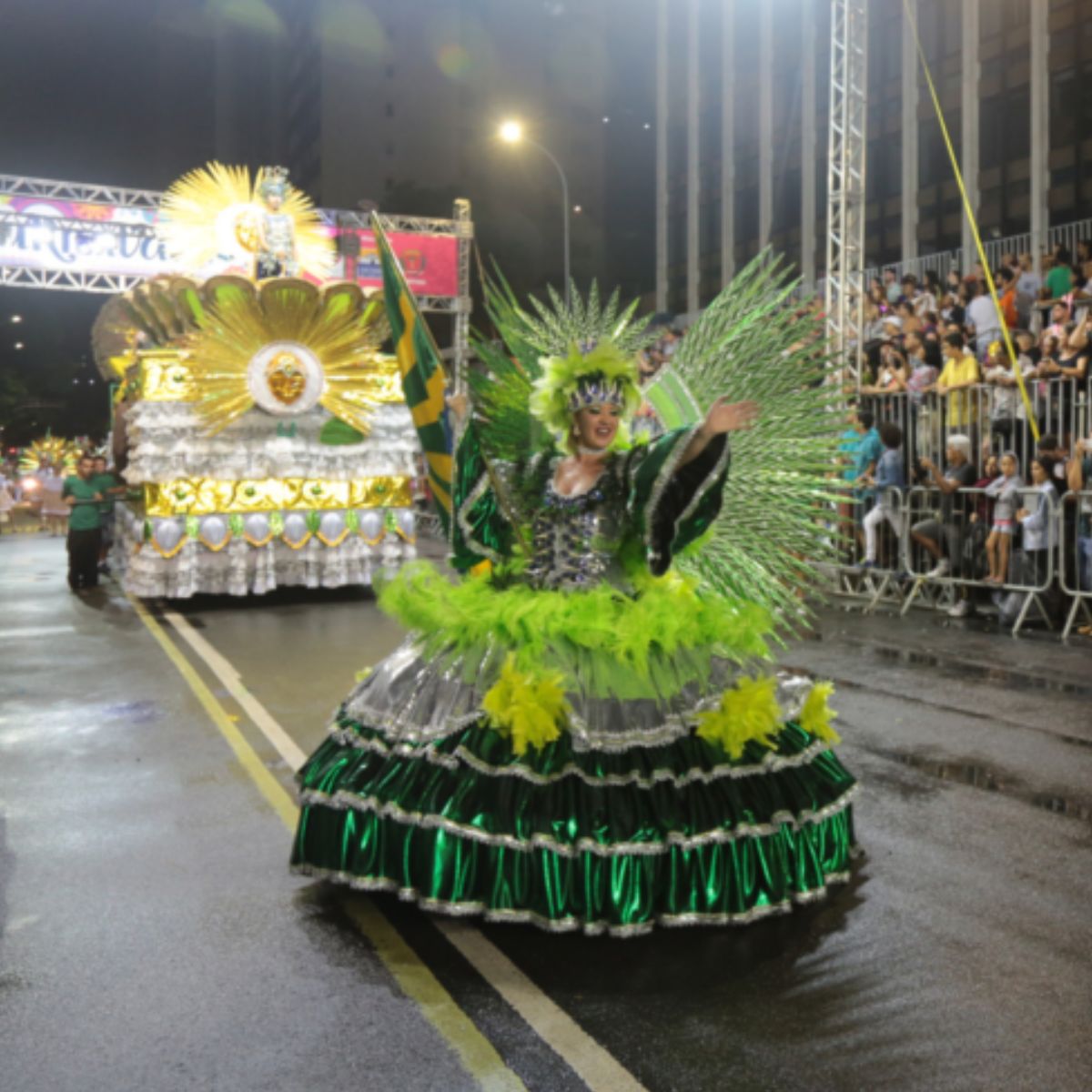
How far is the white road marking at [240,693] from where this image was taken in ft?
21.9

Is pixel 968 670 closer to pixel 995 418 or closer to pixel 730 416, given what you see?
pixel 995 418

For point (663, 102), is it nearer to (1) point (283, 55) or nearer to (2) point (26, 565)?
(2) point (26, 565)

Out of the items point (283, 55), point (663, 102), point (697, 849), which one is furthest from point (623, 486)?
point (283, 55)

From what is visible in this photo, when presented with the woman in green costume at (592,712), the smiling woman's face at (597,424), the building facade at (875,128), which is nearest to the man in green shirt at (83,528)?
the woman in green costume at (592,712)

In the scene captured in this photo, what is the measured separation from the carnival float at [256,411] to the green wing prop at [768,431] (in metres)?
8.77

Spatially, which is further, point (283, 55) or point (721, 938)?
point (283, 55)

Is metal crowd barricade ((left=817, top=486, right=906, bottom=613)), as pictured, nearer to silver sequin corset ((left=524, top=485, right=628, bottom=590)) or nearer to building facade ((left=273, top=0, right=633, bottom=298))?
silver sequin corset ((left=524, top=485, right=628, bottom=590))

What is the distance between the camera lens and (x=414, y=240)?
24859 millimetres

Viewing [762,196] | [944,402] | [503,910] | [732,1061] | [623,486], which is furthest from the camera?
[762,196]

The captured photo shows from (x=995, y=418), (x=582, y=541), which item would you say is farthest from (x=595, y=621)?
(x=995, y=418)

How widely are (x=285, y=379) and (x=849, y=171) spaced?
6.58 metres

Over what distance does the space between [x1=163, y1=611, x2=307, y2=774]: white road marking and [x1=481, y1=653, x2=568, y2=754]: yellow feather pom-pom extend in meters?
2.58

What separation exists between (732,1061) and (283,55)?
9579cm

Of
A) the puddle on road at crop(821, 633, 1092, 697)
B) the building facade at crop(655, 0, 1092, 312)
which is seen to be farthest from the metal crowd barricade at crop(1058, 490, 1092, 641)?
the building facade at crop(655, 0, 1092, 312)
